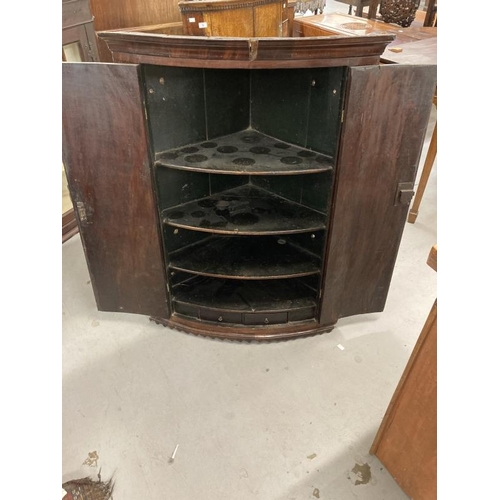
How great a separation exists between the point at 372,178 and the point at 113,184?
1.02 m

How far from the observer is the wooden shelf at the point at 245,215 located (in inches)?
66.9

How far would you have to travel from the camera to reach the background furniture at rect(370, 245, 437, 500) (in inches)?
45.2

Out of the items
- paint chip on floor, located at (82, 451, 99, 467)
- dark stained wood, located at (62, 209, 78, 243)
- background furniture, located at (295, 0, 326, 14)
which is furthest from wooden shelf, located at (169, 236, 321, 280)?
background furniture, located at (295, 0, 326, 14)

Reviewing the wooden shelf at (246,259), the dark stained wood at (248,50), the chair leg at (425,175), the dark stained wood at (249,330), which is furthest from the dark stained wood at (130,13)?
the chair leg at (425,175)

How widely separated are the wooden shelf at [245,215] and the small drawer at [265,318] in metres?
0.45

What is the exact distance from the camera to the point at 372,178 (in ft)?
5.09

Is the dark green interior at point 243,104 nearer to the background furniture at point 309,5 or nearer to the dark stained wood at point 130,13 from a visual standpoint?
the dark stained wood at point 130,13

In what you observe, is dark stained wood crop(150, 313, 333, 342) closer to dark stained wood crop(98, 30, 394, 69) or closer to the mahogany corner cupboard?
the mahogany corner cupboard

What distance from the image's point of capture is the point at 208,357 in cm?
188

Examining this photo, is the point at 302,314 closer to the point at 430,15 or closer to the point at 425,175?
the point at 425,175

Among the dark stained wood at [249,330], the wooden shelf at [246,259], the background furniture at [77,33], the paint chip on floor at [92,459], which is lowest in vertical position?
the paint chip on floor at [92,459]

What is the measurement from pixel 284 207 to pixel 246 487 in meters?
1.17

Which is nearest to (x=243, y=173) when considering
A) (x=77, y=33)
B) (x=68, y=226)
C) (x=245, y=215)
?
(x=245, y=215)

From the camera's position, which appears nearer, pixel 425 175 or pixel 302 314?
pixel 302 314
